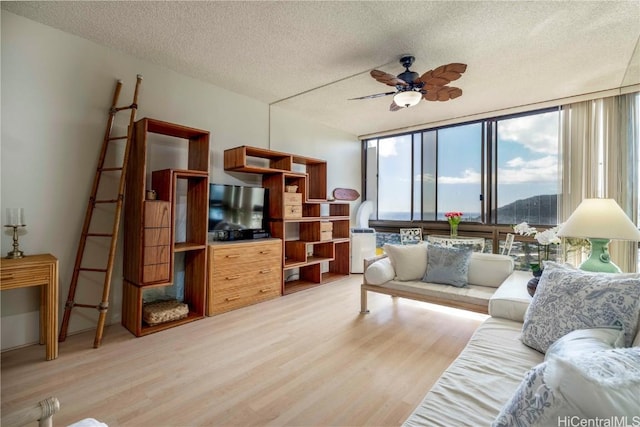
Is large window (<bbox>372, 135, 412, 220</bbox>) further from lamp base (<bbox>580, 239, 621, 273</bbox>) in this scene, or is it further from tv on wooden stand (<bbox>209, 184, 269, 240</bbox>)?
lamp base (<bbox>580, 239, 621, 273</bbox>)

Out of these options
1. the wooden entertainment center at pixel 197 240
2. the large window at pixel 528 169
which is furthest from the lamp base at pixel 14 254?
the large window at pixel 528 169

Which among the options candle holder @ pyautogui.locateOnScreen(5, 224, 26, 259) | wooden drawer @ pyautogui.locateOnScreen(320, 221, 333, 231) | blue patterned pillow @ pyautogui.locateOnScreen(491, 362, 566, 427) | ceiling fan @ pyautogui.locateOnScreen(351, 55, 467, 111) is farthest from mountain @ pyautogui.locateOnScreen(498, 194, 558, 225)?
candle holder @ pyautogui.locateOnScreen(5, 224, 26, 259)

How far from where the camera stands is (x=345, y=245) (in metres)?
5.18

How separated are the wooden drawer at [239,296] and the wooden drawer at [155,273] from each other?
533 mm

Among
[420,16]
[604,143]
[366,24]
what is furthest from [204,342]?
[604,143]

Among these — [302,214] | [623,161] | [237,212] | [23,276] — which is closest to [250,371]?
[23,276]

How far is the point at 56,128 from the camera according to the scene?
8.50 ft

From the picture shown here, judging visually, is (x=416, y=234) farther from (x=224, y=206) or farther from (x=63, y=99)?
(x=63, y=99)

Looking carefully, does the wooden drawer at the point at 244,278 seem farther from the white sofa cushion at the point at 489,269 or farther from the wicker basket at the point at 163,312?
the white sofa cushion at the point at 489,269

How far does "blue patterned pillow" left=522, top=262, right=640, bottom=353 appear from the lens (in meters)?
1.30

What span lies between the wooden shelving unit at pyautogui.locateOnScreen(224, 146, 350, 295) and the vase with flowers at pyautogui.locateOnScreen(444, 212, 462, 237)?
163 centimetres

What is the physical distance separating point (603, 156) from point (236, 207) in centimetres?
462

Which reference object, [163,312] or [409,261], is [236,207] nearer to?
[163,312]

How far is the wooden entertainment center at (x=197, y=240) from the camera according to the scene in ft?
8.97
